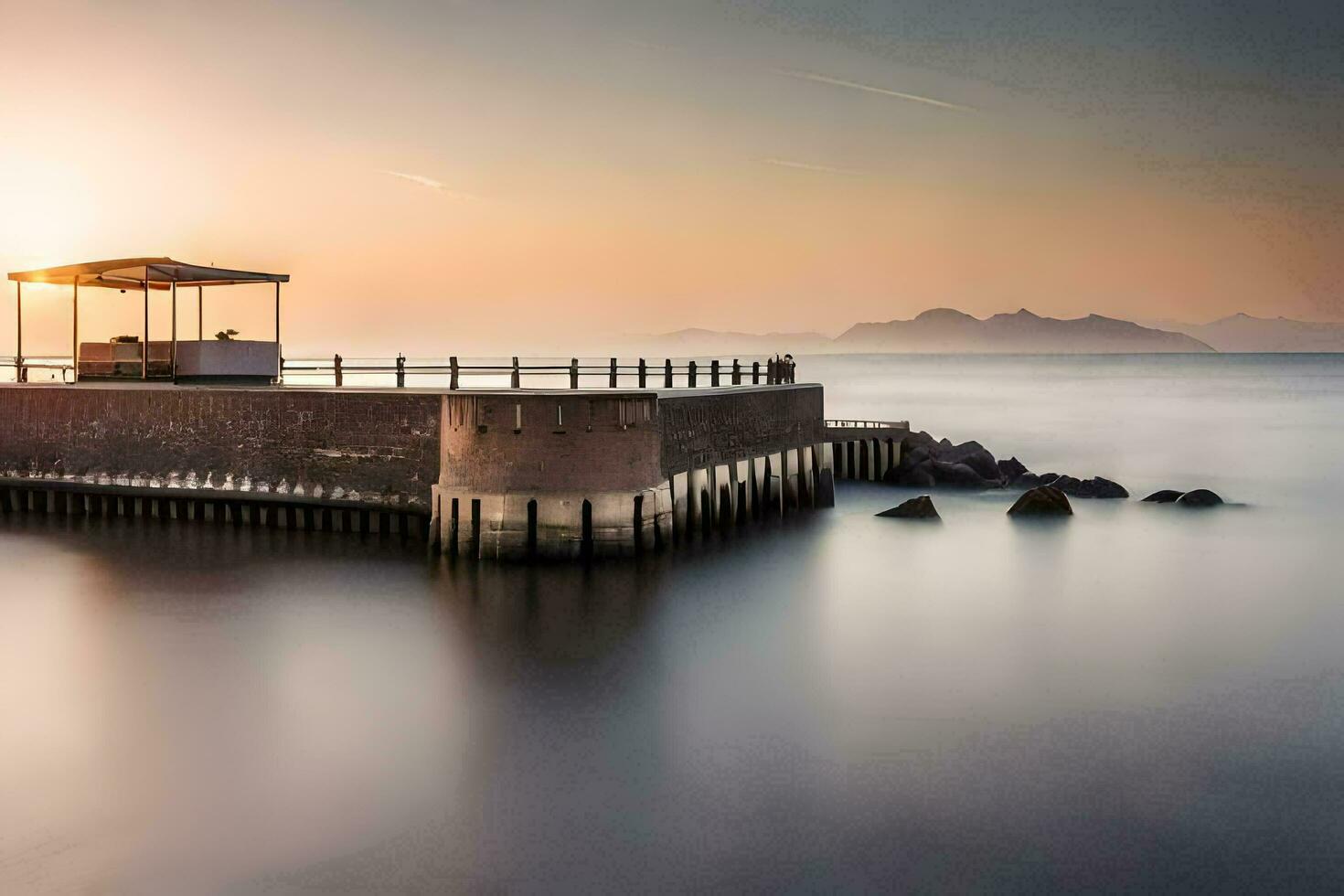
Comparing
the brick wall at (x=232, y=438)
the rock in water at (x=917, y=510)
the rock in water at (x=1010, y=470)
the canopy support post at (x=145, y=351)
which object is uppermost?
the canopy support post at (x=145, y=351)

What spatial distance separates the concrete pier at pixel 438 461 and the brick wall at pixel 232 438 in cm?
3

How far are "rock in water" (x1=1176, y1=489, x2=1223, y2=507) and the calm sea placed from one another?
15.8 feet

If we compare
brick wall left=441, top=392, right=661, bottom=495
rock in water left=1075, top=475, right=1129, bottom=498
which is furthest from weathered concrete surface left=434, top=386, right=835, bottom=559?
rock in water left=1075, top=475, right=1129, bottom=498

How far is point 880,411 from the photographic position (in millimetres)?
69000

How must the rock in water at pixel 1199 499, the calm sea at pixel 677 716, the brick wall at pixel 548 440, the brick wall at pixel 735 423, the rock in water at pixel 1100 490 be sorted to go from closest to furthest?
the calm sea at pixel 677 716 < the brick wall at pixel 548 440 < the brick wall at pixel 735 423 < the rock in water at pixel 1199 499 < the rock in water at pixel 1100 490

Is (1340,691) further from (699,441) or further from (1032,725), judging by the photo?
(699,441)

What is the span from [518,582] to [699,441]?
5.39m

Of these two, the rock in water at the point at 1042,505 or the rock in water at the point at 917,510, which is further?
the rock in water at the point at 1042,505

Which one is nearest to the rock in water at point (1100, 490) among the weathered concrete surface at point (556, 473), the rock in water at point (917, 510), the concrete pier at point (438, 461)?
the rock in water at point (917, 510)

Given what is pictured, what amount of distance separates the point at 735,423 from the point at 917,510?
531cm

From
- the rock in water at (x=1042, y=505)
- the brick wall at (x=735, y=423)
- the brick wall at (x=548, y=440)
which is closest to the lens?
the brick wall at (x=548, y=440)

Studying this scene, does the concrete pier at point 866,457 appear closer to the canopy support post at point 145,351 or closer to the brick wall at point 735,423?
the brick wall at point 735,423

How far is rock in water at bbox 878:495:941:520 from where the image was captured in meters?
Answer: 26.4

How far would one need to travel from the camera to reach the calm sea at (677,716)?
350 inches
